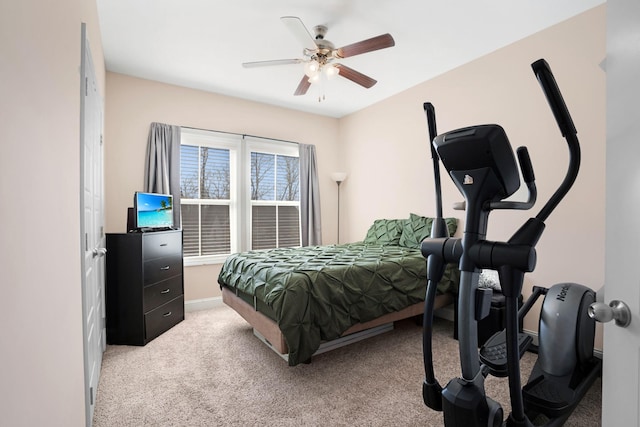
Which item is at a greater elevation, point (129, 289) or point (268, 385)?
point (129, 289)

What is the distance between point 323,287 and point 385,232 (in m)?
1.98

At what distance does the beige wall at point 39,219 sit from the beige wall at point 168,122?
229 centimetres

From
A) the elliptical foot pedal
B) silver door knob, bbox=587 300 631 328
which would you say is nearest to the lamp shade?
the elliptical foot pedal

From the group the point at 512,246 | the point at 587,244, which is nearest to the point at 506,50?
the point at 587,244

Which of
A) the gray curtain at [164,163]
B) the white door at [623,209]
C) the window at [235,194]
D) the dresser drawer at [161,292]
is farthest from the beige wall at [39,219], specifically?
the window at [235,194]

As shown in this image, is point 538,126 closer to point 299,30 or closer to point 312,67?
point 312,67

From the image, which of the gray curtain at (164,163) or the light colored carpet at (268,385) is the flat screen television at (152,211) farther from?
the light colored carpet at (268,385)

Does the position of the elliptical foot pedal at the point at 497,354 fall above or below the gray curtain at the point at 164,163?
below

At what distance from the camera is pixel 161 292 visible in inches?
118

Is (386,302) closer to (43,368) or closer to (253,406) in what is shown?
(253,406)

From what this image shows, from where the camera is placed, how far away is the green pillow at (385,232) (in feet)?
12.6

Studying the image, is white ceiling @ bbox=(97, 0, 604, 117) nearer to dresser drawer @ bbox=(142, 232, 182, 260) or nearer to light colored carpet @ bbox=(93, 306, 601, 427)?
dresser drawer @ bbox=(142, 232, 182, 260)

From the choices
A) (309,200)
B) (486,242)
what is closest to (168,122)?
(309,200)

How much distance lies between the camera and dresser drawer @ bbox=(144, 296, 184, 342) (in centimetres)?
280
